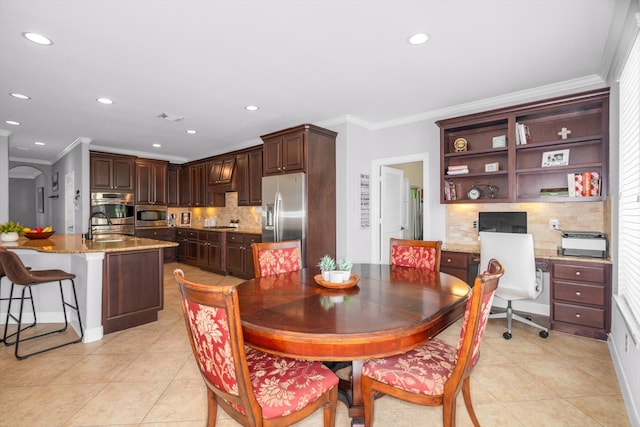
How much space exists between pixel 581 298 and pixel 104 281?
178 inches

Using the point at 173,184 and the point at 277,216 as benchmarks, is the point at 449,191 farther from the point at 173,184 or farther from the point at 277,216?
the point at 173,184

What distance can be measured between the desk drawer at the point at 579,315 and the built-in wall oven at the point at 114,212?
6.93 meters

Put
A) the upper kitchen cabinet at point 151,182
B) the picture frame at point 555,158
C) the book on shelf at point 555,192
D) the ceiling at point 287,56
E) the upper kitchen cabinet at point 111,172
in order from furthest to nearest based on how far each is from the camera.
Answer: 1. the upper kitchen cabinet at point 151,182
2. the upper kitchen cabinet at point 111,172
3. the picture frame at point 555,158
4. the book on shelf at point 555,192
5. the ceiling at point 287,56

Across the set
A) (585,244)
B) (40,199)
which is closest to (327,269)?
(585,244)

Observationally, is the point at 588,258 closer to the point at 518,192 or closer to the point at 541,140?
the point at 518,192

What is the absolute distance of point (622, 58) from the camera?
Answer: 2.43 meters

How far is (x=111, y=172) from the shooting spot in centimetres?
622

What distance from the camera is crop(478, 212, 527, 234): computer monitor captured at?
3637 mm

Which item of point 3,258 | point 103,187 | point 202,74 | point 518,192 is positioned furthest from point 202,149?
point 518,192

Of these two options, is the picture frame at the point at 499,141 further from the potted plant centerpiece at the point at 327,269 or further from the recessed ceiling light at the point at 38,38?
the recessed ceiling light at the point at 38,38

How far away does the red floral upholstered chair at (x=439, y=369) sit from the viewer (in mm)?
1348

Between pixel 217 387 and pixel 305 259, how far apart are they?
2.91 metres

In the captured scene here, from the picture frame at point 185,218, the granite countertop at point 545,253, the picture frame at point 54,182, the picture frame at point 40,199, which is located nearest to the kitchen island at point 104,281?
the granite countertop at point 545,253

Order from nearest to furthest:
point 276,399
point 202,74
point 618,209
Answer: point 276,399
point 618,209
point 202,74
